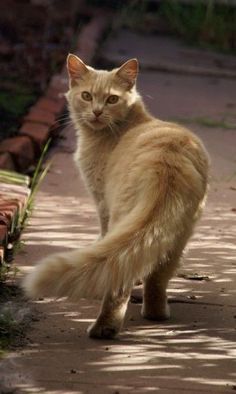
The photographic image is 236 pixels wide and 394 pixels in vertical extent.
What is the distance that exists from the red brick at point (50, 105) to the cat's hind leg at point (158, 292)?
3947mm

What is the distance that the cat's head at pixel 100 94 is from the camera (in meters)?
5.79

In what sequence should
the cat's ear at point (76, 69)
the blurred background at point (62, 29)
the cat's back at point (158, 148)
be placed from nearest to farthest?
1. the cat's back at point (158, 148)
2. the cat's ear at point (76, 69)
3. the blurred background at point (62, 29)

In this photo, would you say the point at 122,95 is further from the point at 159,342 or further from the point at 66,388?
the point at 66,388

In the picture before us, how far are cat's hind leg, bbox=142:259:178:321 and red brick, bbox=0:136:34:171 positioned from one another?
280 centimetres

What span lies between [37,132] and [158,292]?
339 centimetres

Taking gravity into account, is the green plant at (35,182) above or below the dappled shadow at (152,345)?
below

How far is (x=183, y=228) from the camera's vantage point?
483 cm

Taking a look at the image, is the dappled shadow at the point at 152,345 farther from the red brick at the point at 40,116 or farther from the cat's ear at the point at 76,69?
the red brick at the point at 40,116

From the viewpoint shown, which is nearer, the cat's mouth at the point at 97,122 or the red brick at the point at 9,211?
the cat's mouth at the point at 97,122

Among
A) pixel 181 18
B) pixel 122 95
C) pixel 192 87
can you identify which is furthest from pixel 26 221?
pixel 181 18

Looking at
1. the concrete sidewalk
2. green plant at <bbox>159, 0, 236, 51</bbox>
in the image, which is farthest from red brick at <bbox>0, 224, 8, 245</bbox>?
green plant at <bbox>159, 0, 236, 51</bbox>

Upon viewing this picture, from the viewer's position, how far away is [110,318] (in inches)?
187

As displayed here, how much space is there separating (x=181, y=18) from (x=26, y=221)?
6.18 meters

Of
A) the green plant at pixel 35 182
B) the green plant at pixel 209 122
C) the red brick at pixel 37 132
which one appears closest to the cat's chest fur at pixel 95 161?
the green plant at pixel 35 182
